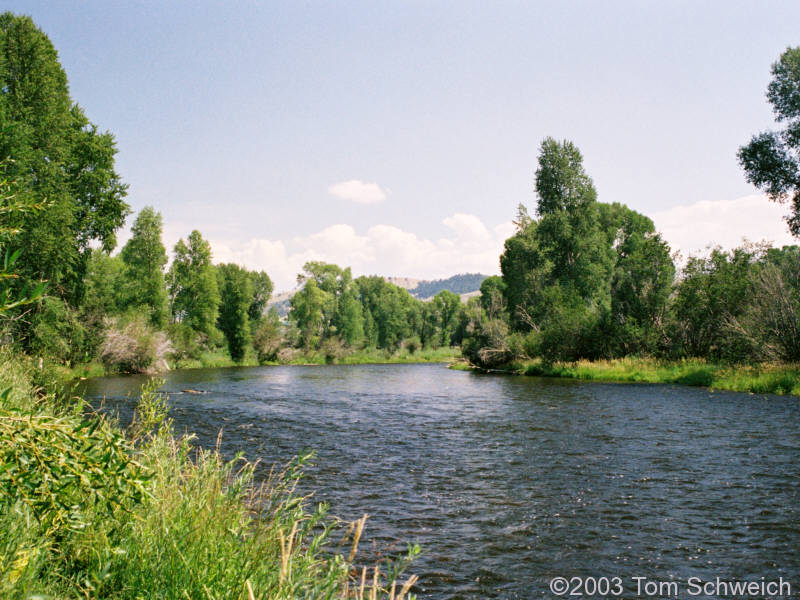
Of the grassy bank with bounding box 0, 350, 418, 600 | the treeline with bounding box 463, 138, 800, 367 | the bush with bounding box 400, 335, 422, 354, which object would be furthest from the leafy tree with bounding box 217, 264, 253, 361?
the grassy bank with bounding box 0, 350, 418, 600

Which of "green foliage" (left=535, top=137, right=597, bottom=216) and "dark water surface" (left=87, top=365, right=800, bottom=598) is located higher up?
"green foliage" (left=535, top=137, right=597, bottom=216)

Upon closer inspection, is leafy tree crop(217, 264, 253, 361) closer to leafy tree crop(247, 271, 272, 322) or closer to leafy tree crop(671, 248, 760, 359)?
leafy tree crop(247, 271, 272, 322)

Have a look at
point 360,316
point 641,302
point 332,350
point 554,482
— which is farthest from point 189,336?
point 554,482

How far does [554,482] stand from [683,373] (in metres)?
24.6

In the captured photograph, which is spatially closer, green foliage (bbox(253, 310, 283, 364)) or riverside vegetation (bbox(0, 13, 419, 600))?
riverside vegetation (bbox(0, 13, 419, 600))

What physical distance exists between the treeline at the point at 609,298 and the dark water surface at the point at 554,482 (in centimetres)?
803

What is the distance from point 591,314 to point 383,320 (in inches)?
2844

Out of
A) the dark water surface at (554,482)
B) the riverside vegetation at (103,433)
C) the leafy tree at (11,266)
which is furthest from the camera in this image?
the dark water surface at (554,482)

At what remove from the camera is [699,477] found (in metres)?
11.2

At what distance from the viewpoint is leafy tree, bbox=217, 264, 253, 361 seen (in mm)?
71438

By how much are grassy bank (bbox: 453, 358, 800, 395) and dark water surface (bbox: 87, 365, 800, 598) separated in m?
3.04

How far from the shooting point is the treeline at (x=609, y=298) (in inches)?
1127

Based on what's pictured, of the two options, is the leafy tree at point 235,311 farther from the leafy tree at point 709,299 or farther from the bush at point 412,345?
the leafy tree at point 709,299

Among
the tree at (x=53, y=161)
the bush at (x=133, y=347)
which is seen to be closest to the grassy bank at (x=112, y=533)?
the tree at (x=53, y=161)
